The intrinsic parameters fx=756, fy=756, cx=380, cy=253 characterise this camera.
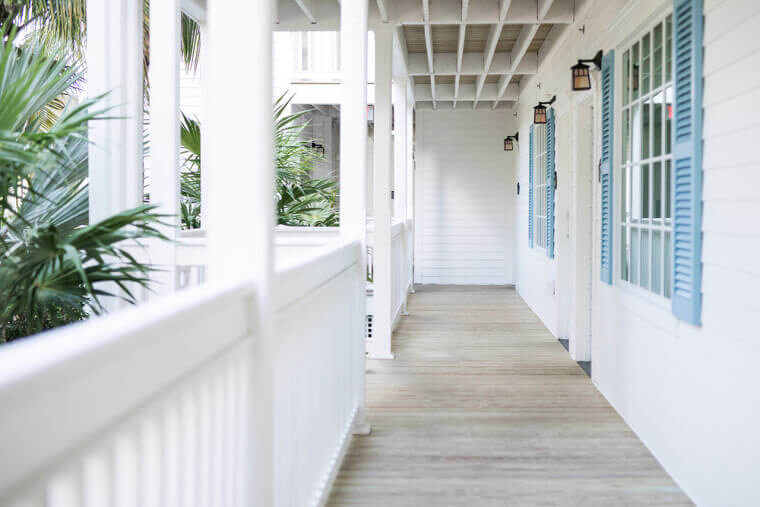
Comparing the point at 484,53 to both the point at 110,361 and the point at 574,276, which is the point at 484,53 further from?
the point at 110,361

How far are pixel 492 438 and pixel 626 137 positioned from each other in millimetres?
1871

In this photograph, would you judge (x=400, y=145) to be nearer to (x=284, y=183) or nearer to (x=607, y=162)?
(x=284, y=183)

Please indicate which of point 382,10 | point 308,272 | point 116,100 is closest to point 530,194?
point 382,10

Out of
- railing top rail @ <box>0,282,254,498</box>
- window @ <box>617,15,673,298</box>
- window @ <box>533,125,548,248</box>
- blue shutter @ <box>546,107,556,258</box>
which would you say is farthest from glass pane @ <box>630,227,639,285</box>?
window @ <box>533,125,548,248</box>

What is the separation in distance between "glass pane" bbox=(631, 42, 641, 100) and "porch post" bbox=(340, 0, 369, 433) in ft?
4.83

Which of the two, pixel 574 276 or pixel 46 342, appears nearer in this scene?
pixel 46 342

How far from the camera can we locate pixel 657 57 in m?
3.70

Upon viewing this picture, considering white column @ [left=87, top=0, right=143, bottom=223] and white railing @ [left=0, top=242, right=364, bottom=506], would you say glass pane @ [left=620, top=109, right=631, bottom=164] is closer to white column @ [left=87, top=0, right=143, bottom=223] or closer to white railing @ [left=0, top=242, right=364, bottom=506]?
white railing @ [left=0, top=242, right=364, bottom=506]

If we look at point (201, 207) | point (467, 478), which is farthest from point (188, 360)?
point (201, 207)

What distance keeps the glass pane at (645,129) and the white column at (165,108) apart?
96.2 inches

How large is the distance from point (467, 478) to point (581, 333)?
9.07 feet

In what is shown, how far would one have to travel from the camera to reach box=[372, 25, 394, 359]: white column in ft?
19.8

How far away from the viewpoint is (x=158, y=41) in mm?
4062

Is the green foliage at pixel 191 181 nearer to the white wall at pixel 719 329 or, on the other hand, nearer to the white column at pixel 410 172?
the white wall at pixel 719 329
